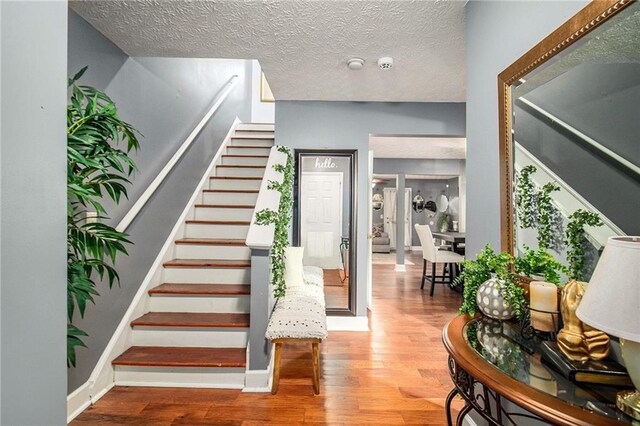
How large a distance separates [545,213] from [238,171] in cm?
365

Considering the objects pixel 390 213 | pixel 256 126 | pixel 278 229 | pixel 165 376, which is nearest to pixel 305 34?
pixel 278 229

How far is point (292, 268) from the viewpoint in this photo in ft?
9.27

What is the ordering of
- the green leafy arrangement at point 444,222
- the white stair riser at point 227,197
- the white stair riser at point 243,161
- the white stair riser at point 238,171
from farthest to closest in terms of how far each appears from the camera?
the green leafy arrangement at point 444,222 → the white stair riser at point 243,161 → the white stair riser at point 238,171 → the white stair riser at point 227,197

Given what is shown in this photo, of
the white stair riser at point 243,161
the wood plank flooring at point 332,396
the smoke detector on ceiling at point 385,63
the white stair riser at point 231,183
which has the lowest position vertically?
the wood plank flooring at point 332,396

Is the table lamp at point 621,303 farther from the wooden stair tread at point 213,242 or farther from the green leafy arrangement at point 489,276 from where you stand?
the wooden stair tread at point 213,242

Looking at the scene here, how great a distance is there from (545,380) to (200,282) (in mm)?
2662

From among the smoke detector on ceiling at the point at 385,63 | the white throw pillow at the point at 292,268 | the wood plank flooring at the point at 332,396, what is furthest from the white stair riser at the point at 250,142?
the wood plank flooring at the point at 332,396

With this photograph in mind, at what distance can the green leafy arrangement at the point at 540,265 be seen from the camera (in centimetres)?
113

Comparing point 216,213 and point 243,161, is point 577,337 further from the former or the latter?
point 243,161

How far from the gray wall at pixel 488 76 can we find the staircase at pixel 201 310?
1.80 meters

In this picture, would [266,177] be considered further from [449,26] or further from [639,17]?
[639,17]

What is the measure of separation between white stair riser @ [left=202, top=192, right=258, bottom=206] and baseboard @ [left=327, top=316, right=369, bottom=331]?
1700 millimetres

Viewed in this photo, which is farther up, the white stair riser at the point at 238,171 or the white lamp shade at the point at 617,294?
the white stair riser at the point at 238,171

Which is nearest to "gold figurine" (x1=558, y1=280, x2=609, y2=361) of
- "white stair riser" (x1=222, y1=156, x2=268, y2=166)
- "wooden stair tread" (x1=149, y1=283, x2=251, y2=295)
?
"wooden stair tread" (x1=149, y1=283, x2=251, y2=295)
